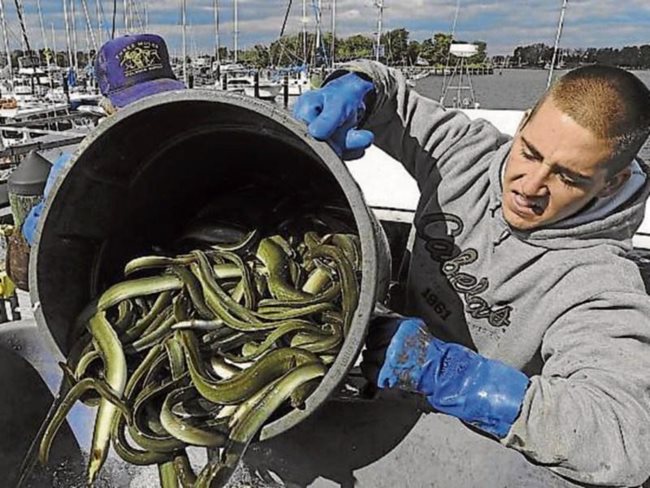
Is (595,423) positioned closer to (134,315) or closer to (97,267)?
(134,315)

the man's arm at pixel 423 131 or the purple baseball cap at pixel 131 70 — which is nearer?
the man's arm at pixel 423 131

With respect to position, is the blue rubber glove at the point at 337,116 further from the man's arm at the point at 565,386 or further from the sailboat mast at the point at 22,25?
the sailboat mast at the point at 22,25

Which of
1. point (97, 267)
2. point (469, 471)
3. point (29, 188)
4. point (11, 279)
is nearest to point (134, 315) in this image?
point (97, 267)

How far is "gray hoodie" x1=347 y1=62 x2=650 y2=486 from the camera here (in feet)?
4.35

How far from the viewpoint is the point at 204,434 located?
1.43 meters

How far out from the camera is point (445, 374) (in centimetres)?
145

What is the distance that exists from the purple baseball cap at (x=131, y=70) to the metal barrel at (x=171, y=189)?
109 cm

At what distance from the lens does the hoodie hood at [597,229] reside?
5.92ft

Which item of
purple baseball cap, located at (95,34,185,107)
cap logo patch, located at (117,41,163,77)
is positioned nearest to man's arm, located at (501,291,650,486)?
purple baseball cap, located at (95,34,185,107)

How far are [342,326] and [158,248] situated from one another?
81 cm

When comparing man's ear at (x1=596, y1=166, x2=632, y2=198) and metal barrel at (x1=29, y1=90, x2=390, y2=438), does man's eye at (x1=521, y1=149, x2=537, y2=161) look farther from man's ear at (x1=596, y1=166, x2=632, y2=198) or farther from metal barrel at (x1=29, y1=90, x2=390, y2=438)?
metal barrel at (x1=29, y1=90, x2=390, y2=438)

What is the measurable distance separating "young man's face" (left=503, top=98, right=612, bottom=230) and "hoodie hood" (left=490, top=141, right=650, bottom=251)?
0.08ft

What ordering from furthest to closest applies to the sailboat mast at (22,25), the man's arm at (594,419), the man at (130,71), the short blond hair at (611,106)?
the sailboat mast at (22,25) < the man at (130,71) < the short blond hair at (611,106) < the man's arm at (594,419)

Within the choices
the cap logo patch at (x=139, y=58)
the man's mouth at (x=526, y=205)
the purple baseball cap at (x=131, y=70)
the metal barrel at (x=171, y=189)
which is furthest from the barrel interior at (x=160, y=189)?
the cap logo patch at (x=139, y=58)
